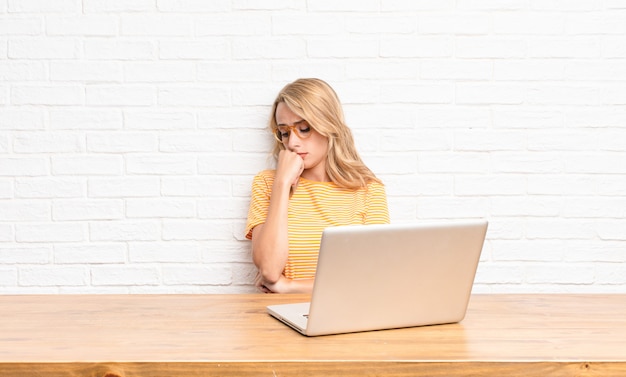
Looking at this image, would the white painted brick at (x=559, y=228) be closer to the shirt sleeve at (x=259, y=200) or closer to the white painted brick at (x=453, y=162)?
the white painted brick at (x=453, y=162)

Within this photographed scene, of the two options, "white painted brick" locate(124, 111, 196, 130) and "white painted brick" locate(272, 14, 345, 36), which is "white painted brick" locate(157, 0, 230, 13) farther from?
"white painted brick" locate(124, 111, 196, 130)

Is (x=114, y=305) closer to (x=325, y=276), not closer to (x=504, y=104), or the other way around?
(x=325, y=276)

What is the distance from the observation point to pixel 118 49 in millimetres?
2338

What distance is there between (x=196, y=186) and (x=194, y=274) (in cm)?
33

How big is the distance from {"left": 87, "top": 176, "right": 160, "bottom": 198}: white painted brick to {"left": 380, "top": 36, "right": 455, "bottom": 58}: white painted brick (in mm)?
957

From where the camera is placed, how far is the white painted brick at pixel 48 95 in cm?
234

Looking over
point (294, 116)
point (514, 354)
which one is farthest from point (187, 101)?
point (514, 354)

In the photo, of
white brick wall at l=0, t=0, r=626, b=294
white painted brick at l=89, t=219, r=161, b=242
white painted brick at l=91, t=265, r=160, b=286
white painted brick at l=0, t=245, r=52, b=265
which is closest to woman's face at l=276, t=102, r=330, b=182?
white brick wall at l=0, t=0, r=626, b=294

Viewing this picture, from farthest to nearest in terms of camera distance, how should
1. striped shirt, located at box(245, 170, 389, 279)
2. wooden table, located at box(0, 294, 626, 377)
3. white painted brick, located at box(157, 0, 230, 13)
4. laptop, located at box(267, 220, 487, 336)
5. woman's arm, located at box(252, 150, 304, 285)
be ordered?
white painted brick, located at box(157, 0, 230, 13) < striped shirt, located at box(245, 170, 389, 279) < woman's arm, located at box(252, 150, 304, 285) < laptop, located at box(267, 220, 487, 336) < wooden table, located at box(0, 294, 626, 377)

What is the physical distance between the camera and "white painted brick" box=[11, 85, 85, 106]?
2342mm

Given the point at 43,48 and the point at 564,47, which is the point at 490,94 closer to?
the point at 564,47

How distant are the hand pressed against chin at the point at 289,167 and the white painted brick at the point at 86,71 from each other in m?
0.66

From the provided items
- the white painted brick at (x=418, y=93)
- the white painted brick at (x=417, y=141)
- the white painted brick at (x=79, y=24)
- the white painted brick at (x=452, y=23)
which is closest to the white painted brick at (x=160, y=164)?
the white painted brick at (x=79, y=24)

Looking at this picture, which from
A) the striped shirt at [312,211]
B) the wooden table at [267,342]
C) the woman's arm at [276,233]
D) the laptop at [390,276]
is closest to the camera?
the wooden table at [267,342]
